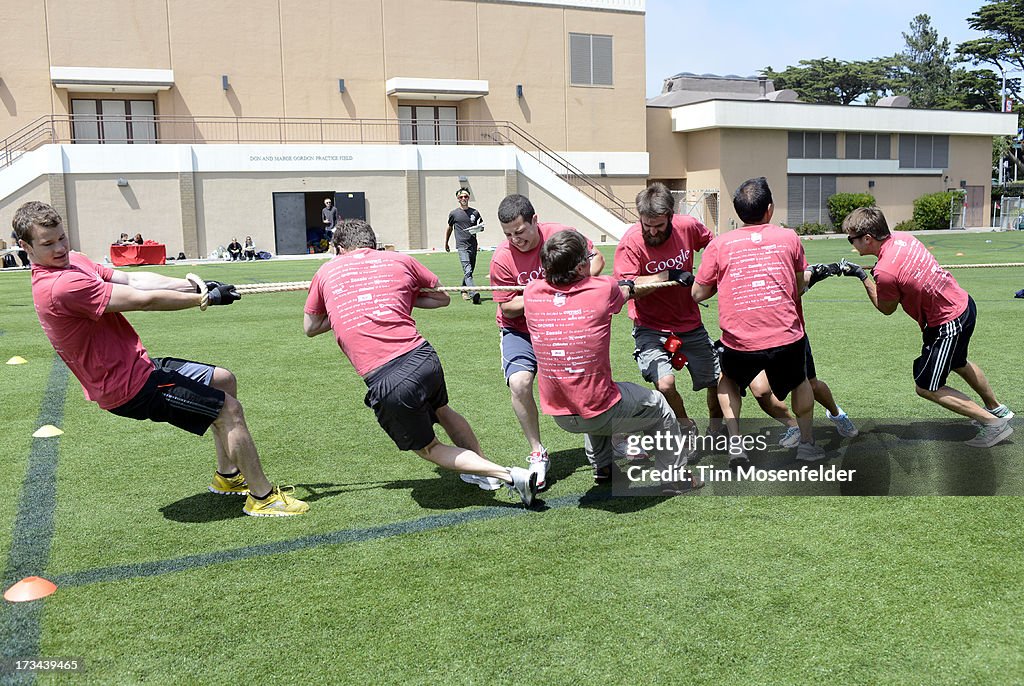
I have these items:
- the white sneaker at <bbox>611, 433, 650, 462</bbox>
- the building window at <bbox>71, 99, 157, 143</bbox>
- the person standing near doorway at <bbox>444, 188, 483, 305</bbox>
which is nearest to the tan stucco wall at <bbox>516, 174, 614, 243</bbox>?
the building window at <bbox>71, 99, 157, 143</bbox>

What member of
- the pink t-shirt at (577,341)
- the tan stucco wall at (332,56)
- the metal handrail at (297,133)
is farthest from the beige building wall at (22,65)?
the pink t-shirt at (577,341)

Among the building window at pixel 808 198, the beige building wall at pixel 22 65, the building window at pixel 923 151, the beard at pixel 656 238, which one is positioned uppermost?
the beige building wall at pixel 22 65

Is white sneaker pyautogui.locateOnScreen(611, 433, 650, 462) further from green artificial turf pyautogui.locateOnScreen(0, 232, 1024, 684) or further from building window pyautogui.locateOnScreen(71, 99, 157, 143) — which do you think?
building window pyautogui.locateOnScreen(71, 99, 157, 143)

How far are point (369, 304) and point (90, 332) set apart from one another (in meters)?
1.45

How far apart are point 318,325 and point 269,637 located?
2.04 m

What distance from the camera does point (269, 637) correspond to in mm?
3621

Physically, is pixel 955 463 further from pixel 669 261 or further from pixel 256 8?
pixel 256 8

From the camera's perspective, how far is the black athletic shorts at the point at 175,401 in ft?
15.9

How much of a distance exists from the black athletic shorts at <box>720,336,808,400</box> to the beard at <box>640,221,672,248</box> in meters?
0.87

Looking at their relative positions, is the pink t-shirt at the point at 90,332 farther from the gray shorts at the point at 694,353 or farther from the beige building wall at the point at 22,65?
the beige building wall at the point at 22,65

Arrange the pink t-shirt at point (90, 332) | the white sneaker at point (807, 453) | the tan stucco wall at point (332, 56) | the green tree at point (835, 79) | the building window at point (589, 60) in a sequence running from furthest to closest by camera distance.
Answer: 1. the green tree at point (835, 79)
2. the building window at point (589, 60)
3. the tan stucco wall at point (332, 56)
4. the white sneaker at point (807, 453)
5. the pink t-shirt at point (90, 332)

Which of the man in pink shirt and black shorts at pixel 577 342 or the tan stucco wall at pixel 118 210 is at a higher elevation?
the tan stucco wall at pixel 118 210

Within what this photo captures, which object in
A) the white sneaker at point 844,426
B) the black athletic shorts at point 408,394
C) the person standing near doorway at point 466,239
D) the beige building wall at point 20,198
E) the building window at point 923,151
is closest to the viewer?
the black athletic shorts at point 408,394

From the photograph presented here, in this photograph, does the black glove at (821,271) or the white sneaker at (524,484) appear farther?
the black glove at (821,271)
